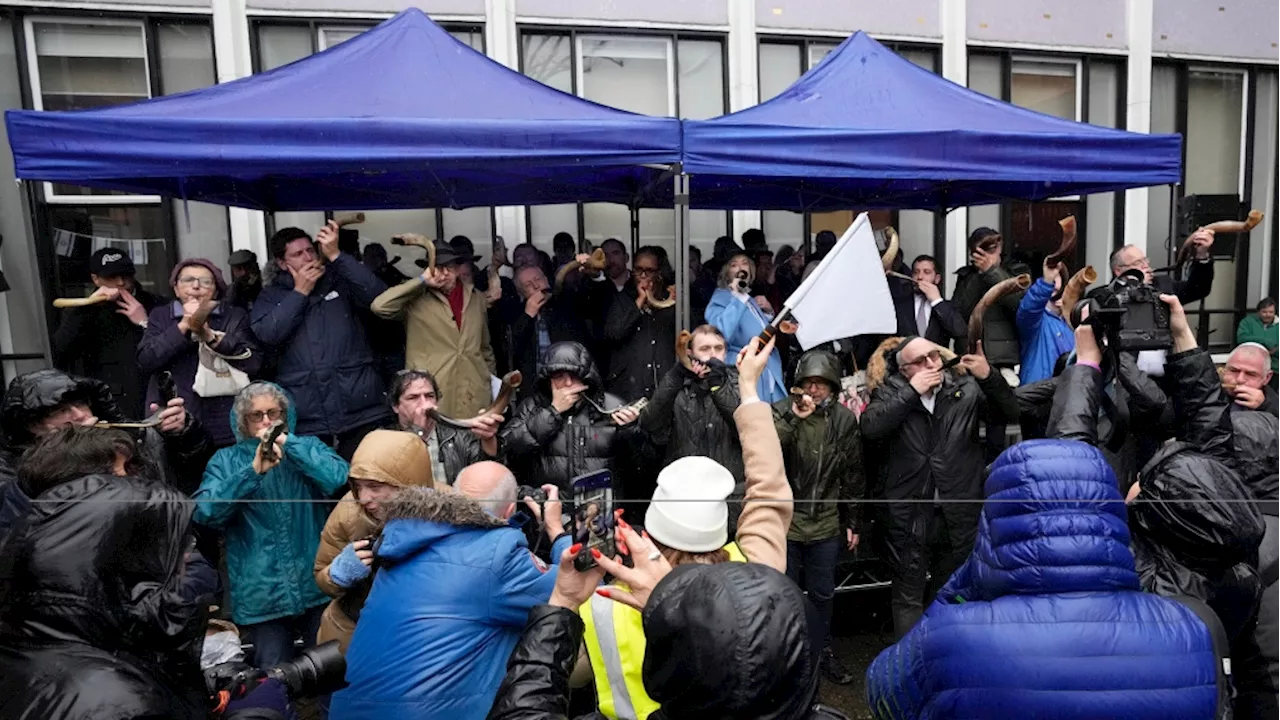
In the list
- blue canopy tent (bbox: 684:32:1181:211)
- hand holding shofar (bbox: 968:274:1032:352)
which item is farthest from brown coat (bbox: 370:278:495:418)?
hand holding shofar (bbox: 968:274:1032:352)

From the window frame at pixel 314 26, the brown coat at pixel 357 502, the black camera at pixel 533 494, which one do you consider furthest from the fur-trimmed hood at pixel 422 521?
the window frame at pixel 314 26

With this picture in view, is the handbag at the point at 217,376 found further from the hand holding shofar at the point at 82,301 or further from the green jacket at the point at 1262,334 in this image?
the green jacket at the point at 1262,334

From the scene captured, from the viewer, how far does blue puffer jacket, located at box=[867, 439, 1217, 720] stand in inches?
61.4

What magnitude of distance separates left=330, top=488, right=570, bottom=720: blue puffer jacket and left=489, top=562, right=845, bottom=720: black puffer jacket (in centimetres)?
76

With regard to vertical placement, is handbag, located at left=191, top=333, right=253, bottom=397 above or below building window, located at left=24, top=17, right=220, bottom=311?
below

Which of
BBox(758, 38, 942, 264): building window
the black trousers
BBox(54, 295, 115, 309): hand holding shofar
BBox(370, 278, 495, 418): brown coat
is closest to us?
the black trousers

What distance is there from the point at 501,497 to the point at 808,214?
597 cm

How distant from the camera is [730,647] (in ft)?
4.34

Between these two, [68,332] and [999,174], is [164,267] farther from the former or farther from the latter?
[999,174]

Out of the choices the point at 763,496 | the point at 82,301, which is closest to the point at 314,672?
the point at 763,496

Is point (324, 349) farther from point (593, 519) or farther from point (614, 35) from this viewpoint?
point (614, 35)

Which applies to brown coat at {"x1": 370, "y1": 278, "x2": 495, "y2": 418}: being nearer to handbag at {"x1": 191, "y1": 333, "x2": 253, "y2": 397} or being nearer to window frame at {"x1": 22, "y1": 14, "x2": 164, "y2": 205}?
handbag at {"x1": 191, "y1": 333, "x2": 253, "y2": 397}

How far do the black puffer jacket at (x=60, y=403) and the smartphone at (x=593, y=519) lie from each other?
59.8 inches

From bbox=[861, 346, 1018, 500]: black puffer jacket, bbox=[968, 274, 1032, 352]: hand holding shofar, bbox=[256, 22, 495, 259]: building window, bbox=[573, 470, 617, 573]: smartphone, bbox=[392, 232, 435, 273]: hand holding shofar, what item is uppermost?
bbox=[256, 22, 495, 259]: building window
